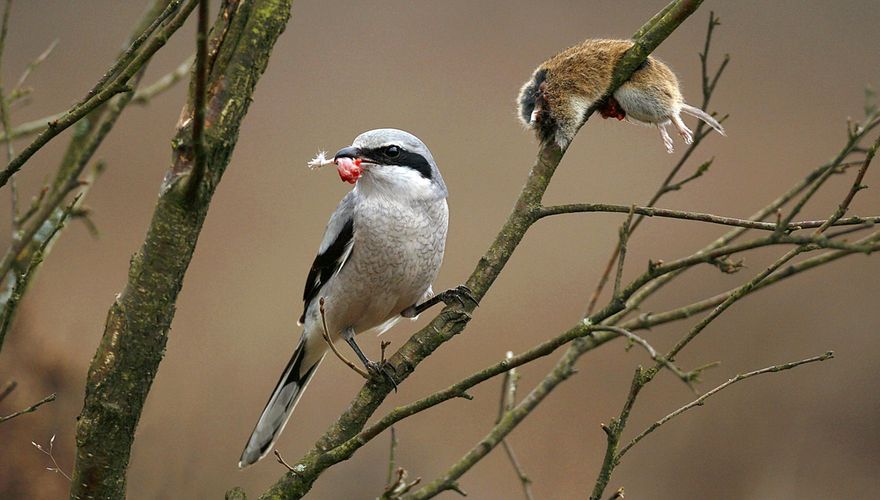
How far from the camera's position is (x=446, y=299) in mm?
1618

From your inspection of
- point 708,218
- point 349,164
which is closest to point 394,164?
point 349,164

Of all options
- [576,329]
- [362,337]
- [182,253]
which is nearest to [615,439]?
[576,329]

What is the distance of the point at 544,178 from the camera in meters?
1.41

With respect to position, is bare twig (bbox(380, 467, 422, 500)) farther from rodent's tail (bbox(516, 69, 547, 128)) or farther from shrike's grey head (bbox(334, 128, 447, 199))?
shrike's grey head (bbox(334, 128, 447, 199))

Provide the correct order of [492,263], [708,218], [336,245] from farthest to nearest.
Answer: [336,245], [492,263], [708,218]

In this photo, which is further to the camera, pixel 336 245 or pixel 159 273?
pixel 336 245

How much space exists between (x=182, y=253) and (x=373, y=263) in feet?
2.89

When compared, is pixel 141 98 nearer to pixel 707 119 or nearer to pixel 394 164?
pixel 394 164

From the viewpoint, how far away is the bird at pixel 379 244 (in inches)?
73.4

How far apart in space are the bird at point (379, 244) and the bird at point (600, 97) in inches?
16.8

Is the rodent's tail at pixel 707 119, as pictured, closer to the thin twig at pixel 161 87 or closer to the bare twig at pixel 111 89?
the bare twig at pixel 111 89

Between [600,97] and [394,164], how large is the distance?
1.83 feet

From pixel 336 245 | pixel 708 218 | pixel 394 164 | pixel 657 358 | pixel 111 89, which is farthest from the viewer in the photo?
pixel 336 245

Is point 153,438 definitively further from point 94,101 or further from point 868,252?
point 868,252
